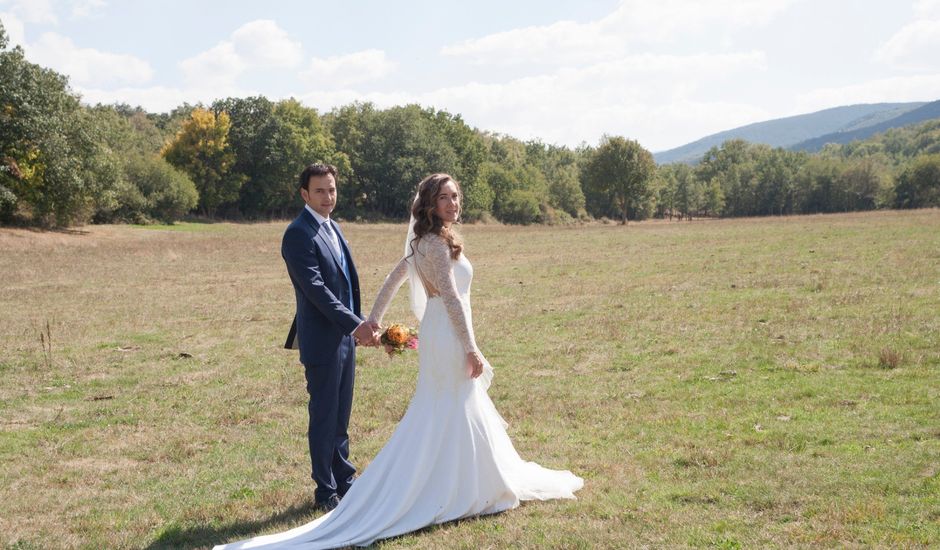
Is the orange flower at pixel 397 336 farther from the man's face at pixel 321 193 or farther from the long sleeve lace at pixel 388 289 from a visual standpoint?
the man's face at pixel 321 193

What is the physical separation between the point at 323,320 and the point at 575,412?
4.52 metres

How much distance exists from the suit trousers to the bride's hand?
116 cm

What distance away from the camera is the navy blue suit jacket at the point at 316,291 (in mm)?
6473

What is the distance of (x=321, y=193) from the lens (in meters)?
6.80

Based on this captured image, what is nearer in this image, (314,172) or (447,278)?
(447,278)

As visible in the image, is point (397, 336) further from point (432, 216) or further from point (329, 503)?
point (329, 503)

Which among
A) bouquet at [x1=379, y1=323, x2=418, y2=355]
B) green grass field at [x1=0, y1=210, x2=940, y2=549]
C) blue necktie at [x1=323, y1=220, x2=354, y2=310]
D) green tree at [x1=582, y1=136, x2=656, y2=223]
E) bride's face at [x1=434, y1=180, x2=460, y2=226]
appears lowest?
green grass field at [x1=0, y1=210, x2=940, y2=549]

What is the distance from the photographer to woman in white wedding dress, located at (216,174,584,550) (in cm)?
625

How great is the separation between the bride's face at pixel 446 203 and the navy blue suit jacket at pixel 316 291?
114 centimetres

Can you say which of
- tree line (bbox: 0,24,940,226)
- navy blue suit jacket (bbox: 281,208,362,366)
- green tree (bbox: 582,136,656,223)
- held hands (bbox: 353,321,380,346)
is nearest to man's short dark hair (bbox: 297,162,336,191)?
navy blue suit jacket (bbox: 281,208,362,366)

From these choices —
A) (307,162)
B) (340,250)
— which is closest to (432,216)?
(340,250)

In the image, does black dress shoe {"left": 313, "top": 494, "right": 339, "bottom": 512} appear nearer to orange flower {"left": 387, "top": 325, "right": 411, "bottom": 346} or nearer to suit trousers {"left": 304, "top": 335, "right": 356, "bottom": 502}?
suit trousers {"left": 304, "top": 335, "right": 356, "bottom": 502}

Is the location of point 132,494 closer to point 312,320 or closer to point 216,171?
point 312,320

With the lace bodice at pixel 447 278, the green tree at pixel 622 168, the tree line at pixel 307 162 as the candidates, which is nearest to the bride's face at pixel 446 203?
the lace bodice at pixel 447 278
